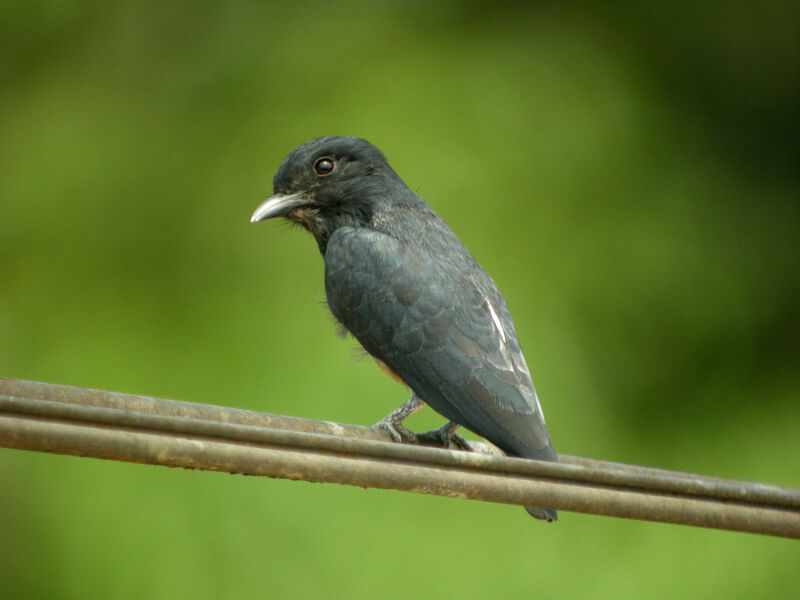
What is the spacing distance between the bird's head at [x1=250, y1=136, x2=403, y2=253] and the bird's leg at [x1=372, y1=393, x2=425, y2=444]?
0.69 m

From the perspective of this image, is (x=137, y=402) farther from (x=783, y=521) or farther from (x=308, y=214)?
(x=308, y=214)

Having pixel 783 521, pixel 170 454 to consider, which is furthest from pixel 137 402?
pixel 783 521

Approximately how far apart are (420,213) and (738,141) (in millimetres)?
3527

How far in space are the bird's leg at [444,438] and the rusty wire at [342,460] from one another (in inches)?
40.5

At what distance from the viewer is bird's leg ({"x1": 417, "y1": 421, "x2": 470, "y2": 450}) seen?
3.27 metres

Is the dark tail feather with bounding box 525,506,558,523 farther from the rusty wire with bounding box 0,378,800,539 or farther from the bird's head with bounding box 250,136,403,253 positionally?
the bird's head with bounding box 250,136,403,253

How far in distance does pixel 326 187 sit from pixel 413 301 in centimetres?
70

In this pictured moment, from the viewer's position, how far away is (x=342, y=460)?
169 cm

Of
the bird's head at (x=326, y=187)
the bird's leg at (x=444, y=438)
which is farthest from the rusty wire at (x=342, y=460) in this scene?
the bird's head at (x=326, y=187)

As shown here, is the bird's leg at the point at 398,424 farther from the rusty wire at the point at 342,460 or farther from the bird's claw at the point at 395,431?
the rusty wire at the point at 342,460

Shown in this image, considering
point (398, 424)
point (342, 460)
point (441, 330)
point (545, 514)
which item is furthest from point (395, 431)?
point (342, 460)

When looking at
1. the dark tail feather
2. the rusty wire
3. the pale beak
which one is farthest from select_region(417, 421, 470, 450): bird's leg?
the rusty wire

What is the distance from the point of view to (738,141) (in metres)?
6.35

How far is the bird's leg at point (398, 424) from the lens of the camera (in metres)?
3.11
